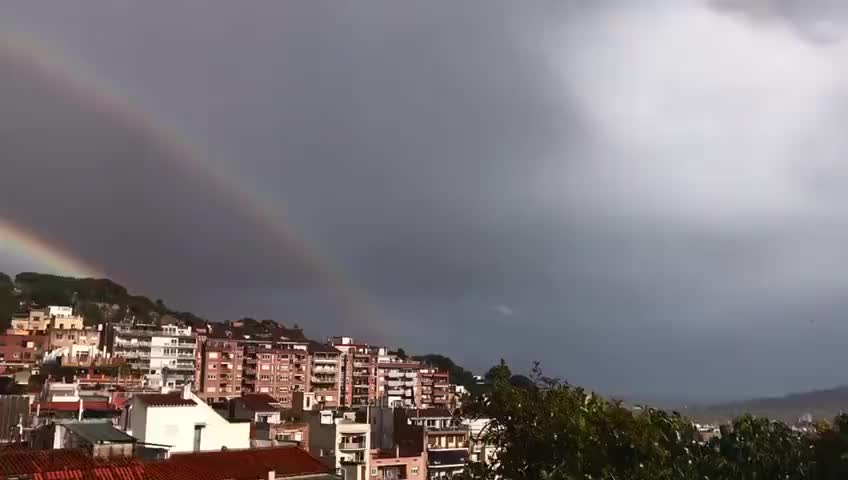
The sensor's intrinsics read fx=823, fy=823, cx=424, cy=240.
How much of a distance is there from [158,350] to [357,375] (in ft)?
90.6

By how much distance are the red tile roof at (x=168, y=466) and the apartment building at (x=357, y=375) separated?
90274mm

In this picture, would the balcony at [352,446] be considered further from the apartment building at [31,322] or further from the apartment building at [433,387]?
the apartment building at [31,322]

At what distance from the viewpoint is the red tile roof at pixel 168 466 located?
65.3 feet

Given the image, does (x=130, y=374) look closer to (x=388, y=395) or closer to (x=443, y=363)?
(x=388, y=395)

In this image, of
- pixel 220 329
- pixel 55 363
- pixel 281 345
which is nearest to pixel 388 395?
pixel 281 345

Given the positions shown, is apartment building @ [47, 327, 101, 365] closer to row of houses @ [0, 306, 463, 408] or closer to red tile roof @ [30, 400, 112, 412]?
row of houses @ [0, 306, 463, 408]

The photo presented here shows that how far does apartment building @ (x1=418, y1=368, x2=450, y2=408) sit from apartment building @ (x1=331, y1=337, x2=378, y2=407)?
8.05 m

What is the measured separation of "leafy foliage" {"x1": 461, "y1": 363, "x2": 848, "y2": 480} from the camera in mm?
12078

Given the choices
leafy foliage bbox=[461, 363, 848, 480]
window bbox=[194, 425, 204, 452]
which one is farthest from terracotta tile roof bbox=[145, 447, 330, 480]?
leafy foliage bbox=[461, 363, 848, 480]

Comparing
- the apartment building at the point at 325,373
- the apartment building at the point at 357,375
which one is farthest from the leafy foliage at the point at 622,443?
the apartment building at the point at 357,375

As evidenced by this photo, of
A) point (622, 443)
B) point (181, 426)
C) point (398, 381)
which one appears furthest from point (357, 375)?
point (622, 443)

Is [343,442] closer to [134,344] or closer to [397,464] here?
[397,464]

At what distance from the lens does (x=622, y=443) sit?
13.8 m

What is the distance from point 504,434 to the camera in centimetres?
1641
